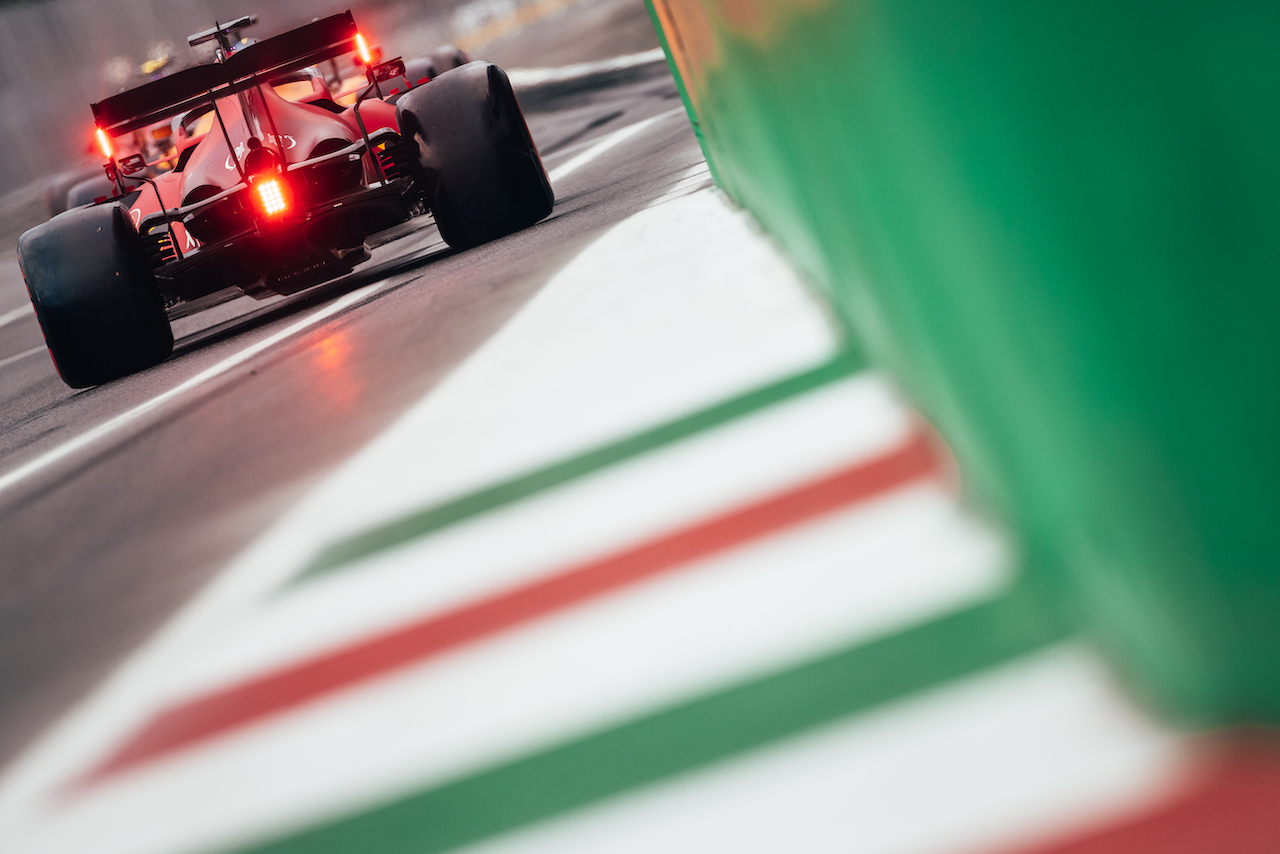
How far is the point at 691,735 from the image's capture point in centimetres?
153

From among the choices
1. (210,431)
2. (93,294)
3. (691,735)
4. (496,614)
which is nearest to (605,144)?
(93,294)

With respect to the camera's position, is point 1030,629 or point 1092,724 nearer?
point 1092,724

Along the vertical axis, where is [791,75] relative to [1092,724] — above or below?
above

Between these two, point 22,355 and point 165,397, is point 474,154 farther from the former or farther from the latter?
point 22,355

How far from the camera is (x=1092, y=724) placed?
1.25 m

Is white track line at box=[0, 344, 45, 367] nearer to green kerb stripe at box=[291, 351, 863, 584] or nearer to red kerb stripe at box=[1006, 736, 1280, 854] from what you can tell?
green kerb stripe at box=[291, 351, 863, 584]

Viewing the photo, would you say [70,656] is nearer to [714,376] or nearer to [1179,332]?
[714,376]

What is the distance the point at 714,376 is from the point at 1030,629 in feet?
5.52

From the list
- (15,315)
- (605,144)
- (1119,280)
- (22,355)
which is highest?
(15,315)

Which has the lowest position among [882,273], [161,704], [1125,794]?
[1125,794]

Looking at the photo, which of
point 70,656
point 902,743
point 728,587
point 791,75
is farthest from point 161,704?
point 791,75

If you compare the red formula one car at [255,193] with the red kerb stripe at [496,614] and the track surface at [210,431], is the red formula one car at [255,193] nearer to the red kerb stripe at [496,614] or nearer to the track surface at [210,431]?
the track surface at [210,431]

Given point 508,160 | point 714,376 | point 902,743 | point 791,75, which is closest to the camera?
point 902,743

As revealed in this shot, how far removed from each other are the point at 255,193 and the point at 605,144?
615 centimetres
